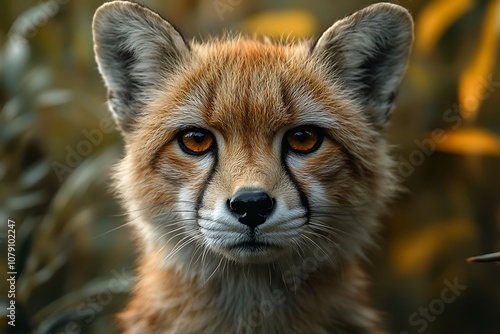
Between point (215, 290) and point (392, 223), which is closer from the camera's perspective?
point (215, 290)

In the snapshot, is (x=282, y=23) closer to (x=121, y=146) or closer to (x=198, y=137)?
(x=121, y=146)

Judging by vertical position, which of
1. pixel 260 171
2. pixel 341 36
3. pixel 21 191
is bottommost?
pixel 21 191

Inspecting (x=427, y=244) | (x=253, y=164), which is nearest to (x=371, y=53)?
(x=253, y=164)

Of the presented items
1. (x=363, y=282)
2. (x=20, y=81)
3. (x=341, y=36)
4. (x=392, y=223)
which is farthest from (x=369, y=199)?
(x=20, y=81)

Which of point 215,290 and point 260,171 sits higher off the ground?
point 260,171

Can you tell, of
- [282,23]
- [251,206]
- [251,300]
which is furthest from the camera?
[282,23]

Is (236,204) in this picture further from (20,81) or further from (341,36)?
(20,81)
